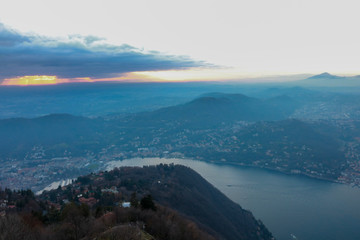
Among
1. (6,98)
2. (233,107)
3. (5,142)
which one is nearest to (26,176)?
(5,142)

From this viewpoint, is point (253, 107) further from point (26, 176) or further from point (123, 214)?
point (123, 214)

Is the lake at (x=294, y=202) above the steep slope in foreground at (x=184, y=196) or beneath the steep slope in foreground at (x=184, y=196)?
beneath

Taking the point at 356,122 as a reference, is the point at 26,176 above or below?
below

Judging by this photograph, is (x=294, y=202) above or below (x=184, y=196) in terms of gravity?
below

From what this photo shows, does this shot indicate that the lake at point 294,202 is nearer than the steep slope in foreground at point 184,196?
No

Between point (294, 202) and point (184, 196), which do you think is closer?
point (184, 196)
